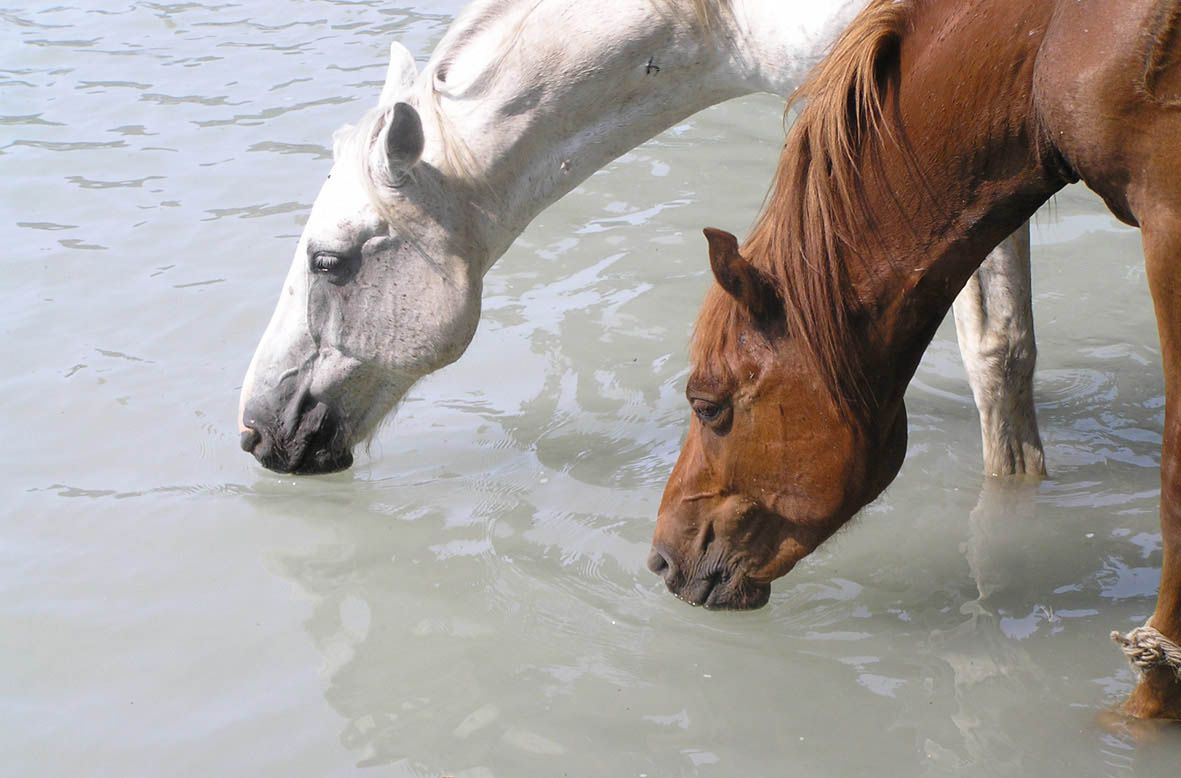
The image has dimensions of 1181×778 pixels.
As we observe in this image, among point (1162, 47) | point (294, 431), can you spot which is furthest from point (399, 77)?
point (1162, 47)

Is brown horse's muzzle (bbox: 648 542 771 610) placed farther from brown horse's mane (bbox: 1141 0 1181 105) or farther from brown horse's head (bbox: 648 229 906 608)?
brown horse's mane (bbox: 1141 0 1181 105)

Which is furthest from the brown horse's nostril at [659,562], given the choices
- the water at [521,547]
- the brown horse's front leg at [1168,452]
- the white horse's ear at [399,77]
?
the white horse's ear at [399,77]

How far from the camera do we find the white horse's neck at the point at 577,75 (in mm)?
3648

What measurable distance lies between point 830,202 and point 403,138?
4.81 ft

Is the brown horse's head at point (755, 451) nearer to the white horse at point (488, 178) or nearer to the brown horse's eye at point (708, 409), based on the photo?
the brown horse's eye at point (708, 409)

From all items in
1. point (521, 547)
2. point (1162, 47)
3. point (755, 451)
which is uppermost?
point (1162, 47)

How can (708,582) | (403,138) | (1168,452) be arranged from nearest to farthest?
(1168,452)
(708,582)
(403,138)

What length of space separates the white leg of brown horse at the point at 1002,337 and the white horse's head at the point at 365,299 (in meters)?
1.60

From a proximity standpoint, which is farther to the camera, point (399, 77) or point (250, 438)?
point (250, 438)

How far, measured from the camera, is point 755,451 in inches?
113

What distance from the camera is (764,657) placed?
3311mm

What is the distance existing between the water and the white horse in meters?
0.45

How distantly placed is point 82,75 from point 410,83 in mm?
5432

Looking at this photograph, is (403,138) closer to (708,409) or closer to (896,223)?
(708,409)
